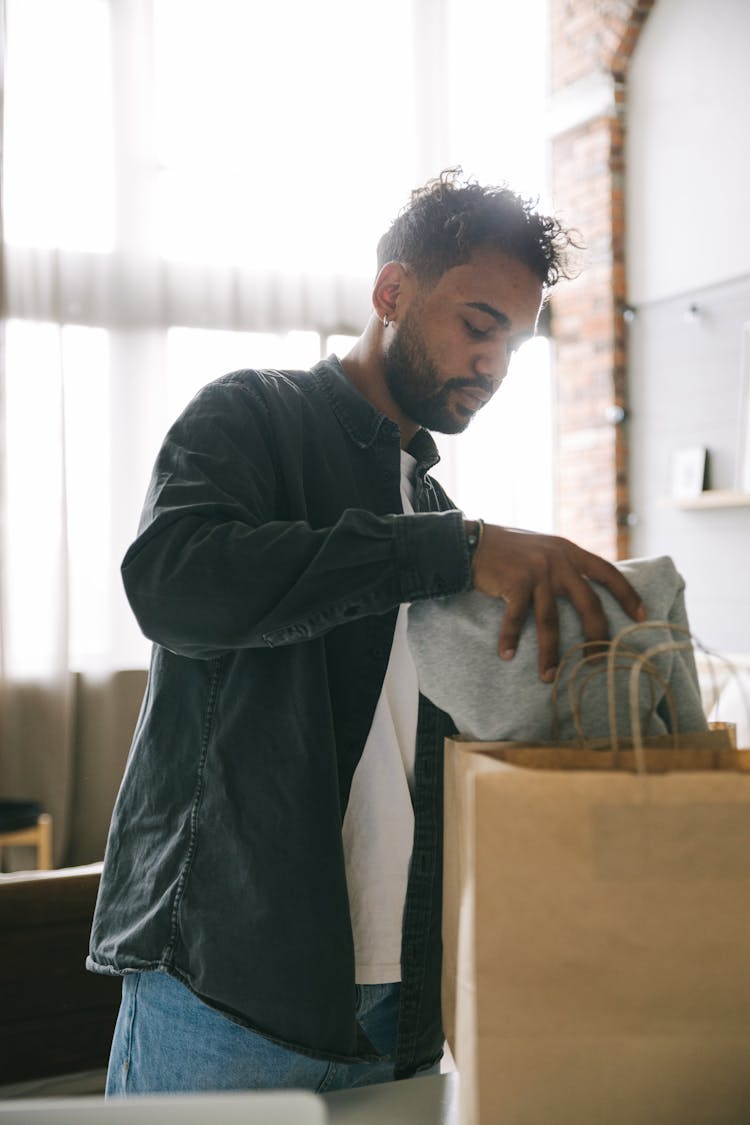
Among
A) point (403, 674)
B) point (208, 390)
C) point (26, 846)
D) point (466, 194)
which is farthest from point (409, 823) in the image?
point (26, 846)

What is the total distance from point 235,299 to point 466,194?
3.44 metres

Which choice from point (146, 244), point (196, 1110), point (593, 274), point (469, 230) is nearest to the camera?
point (196, 1110)

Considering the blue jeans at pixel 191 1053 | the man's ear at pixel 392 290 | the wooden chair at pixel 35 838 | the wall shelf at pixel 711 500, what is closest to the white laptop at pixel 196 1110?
the blue jeans at pixel 191 1053

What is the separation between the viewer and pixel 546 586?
703mm

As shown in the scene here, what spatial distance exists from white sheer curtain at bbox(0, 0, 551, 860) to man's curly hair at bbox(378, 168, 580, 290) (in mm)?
2986

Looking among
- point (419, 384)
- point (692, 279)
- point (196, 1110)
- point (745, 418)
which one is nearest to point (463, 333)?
point (419, 384)

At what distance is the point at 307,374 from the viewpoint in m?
1.08

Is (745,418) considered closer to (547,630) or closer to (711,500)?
(711,500)

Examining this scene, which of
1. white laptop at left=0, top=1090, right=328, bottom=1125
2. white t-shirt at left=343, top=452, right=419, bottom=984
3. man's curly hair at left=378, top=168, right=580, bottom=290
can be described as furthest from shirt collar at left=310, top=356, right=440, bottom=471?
white laptop at left=0, top=1090, right=328, bottom=1125

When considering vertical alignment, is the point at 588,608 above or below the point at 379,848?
above

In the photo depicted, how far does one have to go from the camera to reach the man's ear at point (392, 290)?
1083mm

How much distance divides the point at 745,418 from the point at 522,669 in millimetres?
3603

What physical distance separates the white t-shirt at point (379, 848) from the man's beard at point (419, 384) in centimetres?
30

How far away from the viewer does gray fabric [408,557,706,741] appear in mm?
705
